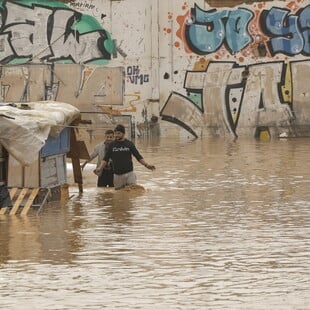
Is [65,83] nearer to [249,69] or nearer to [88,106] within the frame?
[88,106]

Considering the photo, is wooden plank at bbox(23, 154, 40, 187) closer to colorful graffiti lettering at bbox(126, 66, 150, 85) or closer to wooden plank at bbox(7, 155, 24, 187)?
wooden plank at bbox(7, 155, 24, 187)

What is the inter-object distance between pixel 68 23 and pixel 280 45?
24.4 ft

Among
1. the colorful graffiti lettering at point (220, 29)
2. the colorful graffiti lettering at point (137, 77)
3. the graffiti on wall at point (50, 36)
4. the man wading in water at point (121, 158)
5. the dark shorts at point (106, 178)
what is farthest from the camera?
the graffiti on wall at point (50, 36)

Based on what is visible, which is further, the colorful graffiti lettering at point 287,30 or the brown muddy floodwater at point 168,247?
the colorful graffiti lettering at point 287,30

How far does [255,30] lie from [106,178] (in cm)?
2119

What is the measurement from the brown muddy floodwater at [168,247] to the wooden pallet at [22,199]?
28 centimetres

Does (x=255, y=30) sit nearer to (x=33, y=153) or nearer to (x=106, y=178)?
(x=106, y=178)

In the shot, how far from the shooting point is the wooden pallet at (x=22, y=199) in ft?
58.0

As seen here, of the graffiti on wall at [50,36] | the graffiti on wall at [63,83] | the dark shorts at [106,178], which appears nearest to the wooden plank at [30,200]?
the dark shorts at [106,178]

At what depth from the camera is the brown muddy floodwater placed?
10773 mm

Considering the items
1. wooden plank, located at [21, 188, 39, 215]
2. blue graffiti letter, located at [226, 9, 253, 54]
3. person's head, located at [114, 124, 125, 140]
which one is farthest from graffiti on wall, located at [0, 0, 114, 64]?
wooden plank, located at [21, 188, 39, 215]

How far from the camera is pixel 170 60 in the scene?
1650 inches

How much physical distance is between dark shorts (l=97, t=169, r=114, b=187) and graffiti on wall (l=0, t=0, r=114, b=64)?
20919 millimetres

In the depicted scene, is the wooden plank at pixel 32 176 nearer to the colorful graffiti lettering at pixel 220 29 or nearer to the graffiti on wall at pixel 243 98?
the graffiti on wall at pixel 243 98
